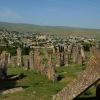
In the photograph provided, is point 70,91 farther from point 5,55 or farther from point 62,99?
point 5,55

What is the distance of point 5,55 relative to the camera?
38688 millimetres

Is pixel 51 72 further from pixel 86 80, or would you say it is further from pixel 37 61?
pixel 86 80

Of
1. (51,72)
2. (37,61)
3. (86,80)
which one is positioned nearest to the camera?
(86,80)

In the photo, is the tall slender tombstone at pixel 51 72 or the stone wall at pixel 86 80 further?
the tall slender tombstone at pixel 51 72

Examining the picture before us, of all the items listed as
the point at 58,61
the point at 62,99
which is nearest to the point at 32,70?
the point at 58,61

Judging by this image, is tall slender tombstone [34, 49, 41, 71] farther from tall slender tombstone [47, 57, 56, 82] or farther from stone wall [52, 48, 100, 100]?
stone wall [52, 48, 100, 100]

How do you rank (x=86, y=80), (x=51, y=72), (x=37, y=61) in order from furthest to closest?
(x=37, y=61), (x=51, y=72), (x=86, y=80)

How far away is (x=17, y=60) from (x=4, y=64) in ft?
49.0

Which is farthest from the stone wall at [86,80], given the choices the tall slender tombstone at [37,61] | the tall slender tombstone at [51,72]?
the tall slender tombstone at [37,61]

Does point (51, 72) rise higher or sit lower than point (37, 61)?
higher

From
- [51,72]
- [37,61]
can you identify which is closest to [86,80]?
[51,72]

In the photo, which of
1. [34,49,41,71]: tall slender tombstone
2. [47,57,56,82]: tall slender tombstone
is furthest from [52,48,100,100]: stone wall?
[34,49,41,71]: tall slender tombstone

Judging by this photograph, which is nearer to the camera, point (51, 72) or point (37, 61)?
point (51, 72)

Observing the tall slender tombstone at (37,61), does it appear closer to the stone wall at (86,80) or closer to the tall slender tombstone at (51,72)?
the tall slender tombstone at (51,72)
